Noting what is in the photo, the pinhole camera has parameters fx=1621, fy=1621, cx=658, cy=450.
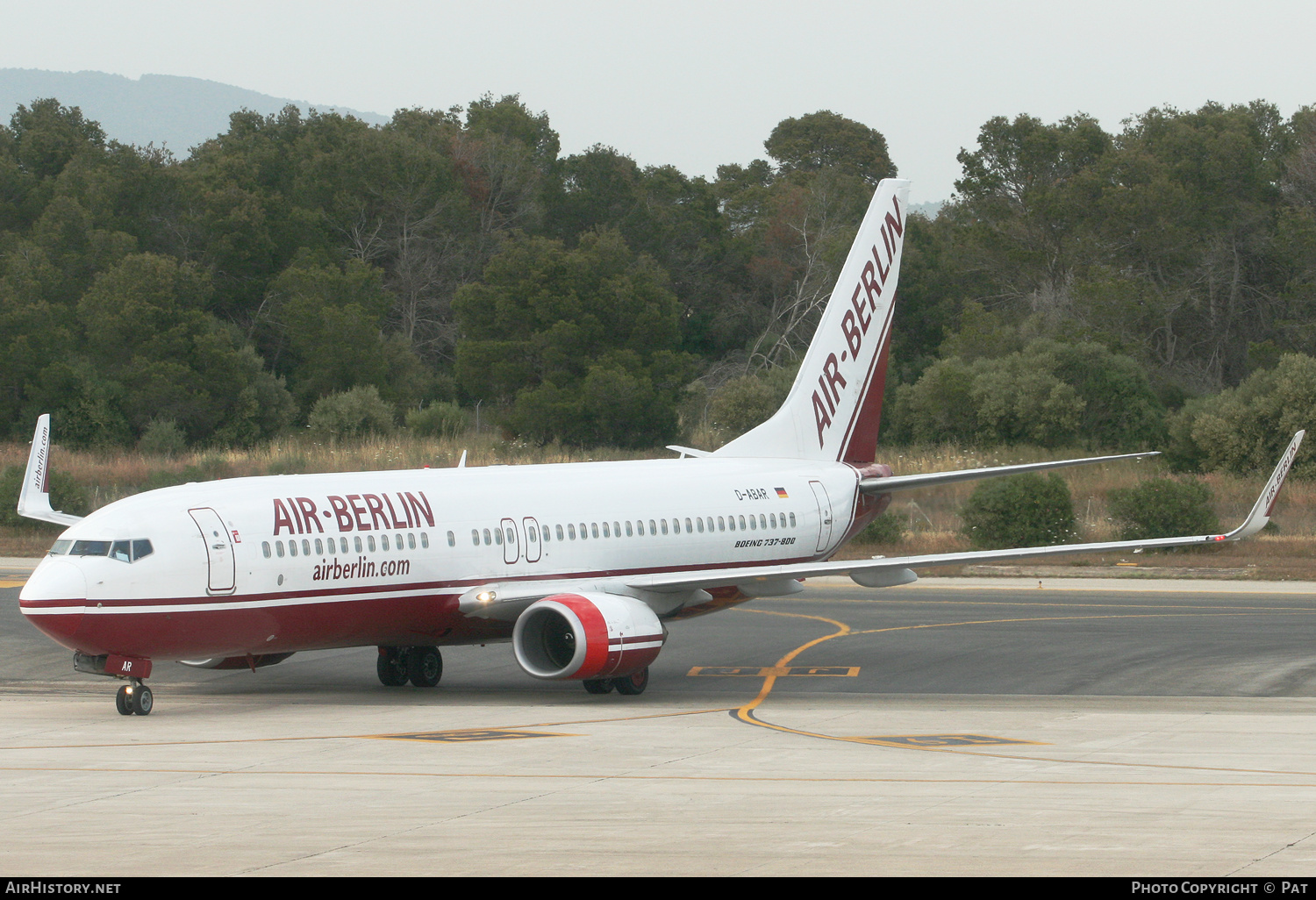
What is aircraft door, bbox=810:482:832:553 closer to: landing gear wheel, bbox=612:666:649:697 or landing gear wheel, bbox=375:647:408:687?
landing gear wheel, bbox=612:666:649:697

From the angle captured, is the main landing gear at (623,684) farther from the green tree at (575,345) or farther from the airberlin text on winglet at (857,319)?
the green tree at (575,345)

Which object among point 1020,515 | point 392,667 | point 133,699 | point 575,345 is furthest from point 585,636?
point 575,345

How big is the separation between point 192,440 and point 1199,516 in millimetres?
49380

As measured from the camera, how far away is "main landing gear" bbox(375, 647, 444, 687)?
29328mm

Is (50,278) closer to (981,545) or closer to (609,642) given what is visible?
(981,545)

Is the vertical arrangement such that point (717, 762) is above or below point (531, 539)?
below

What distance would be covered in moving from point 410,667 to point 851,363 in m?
13.3

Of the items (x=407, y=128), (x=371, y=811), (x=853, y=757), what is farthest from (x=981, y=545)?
(x=407, y=128)

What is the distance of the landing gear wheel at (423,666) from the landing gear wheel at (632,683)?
3636 millimetres

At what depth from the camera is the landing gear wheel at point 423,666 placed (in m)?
29.3

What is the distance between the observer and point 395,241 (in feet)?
333

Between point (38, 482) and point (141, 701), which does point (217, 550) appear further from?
point (38, 482)

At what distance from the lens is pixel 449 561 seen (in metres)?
27.4

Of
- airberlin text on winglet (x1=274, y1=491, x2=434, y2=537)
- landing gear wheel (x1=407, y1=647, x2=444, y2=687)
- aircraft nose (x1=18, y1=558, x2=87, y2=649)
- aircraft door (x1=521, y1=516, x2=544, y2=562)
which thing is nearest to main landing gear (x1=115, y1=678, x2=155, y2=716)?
aircraft nose (x1=18, y1=558, x2=87, y2=649)
